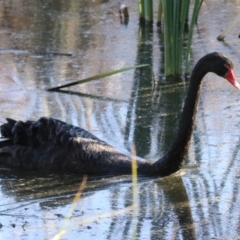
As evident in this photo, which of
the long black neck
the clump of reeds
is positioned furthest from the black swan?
the clump of reeds

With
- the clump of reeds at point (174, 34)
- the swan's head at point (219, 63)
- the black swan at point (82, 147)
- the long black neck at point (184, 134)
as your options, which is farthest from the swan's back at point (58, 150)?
the clump of reeds at point (174, 34)

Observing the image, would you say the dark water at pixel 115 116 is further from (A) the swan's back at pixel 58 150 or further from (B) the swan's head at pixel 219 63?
(B) the swan's head at pixel 219 63

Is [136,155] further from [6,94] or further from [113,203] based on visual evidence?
[6,94]

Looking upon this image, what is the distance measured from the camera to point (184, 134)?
4398 millimetres

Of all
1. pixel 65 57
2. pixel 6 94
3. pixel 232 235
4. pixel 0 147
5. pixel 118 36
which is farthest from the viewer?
pixel 118 36

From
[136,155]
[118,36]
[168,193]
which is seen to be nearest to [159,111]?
[136,155]

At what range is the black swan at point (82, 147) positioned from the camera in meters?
4.41

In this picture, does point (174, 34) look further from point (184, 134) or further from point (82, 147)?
point (184, 134)

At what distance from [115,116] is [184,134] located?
125 centimetres

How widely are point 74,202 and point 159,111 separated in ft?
5.87

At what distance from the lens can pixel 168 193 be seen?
421 cm

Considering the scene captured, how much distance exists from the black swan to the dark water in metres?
0.08

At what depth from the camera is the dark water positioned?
12.3 feet

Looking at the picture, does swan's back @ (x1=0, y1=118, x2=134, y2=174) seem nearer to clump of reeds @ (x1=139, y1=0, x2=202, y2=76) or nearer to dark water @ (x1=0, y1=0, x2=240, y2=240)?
dark water @ (x1=0, y1=0, x2=240, y2=240)
